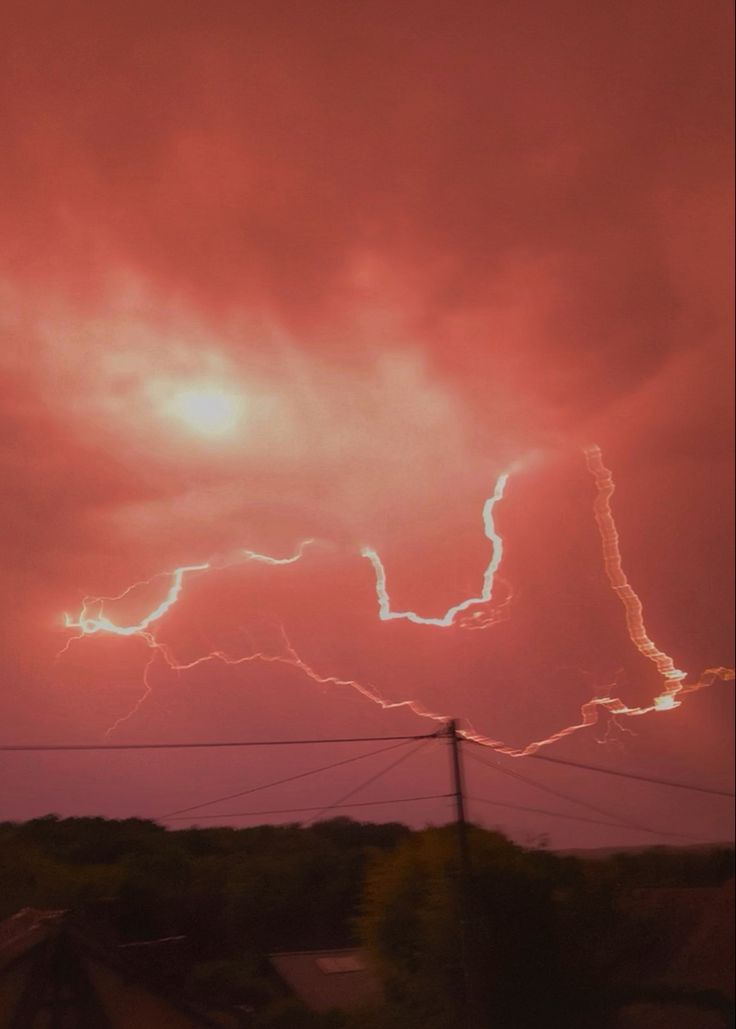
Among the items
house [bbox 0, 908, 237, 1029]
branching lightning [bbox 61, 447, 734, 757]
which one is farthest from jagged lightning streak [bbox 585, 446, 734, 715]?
house [bbox 0, 908, 237, 1029]

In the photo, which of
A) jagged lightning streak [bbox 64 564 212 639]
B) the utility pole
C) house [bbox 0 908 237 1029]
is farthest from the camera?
jagged lightning streak [bbox 64 564 212 639]

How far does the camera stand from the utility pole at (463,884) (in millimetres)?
6617

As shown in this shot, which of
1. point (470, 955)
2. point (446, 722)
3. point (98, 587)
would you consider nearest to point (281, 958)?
point (470, 955)

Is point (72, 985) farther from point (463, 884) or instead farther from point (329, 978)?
point (463, 884)

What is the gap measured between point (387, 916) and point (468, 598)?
2654 mm

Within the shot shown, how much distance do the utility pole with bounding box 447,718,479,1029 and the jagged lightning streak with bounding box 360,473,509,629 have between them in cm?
90

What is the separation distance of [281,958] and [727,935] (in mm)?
3895

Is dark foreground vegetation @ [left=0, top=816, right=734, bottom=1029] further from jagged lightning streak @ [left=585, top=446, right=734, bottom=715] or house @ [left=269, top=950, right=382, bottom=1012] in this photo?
jagged lightning streak @ [left=585, top=446, right=734, bottom=715]

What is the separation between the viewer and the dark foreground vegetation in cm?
639

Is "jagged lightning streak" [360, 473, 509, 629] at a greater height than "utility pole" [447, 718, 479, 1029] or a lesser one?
greater

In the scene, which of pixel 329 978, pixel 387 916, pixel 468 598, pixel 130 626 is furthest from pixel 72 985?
pixel 468 598

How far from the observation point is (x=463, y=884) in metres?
6.79

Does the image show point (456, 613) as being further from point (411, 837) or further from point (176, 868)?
point (176, 868)

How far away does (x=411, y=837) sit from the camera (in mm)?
7590
